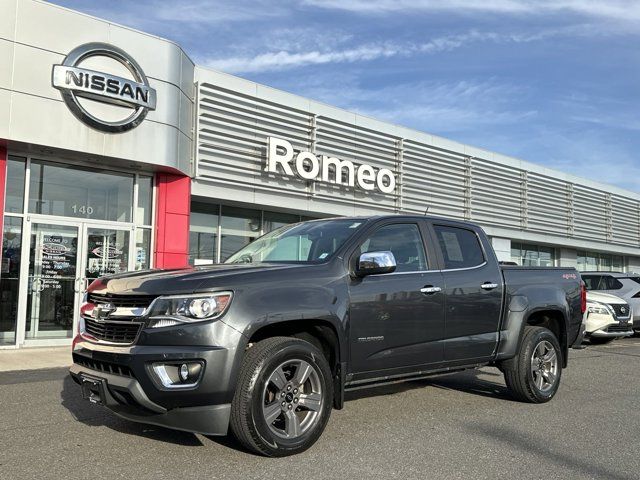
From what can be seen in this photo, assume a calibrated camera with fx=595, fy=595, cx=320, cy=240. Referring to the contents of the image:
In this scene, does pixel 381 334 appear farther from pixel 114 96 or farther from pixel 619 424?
pixel 114 96

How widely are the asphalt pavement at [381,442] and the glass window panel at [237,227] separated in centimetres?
879

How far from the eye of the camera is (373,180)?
17.6 metres

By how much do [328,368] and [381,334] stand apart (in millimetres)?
623

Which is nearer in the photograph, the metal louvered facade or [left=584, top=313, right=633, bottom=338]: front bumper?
[left=584, top=313, right=633, bottom=338]: front bumper

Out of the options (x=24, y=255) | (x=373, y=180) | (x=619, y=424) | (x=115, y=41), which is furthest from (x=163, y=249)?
(x=619, y=424)

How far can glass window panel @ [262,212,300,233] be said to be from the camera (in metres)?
16.5

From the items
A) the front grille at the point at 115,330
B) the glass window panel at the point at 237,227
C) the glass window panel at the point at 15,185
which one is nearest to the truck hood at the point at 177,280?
the front grille at the point at 115,330

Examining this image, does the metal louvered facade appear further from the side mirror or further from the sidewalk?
the side mirror

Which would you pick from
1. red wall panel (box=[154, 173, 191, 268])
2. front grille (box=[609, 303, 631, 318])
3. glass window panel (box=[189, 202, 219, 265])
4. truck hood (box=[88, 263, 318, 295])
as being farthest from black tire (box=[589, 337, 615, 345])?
truck hood (box=[88, 263, 318, 295])

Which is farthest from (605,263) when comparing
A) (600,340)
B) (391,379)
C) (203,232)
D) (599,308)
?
(391,379)

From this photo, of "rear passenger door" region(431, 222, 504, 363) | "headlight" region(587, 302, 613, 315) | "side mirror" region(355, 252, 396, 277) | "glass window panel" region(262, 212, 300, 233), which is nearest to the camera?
"side mirror" region(355, 252, 396, 277)

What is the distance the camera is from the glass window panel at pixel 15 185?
1128 centimetres

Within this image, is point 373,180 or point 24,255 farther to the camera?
point 373,180

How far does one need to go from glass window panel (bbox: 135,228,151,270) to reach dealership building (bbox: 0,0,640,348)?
3 cm
